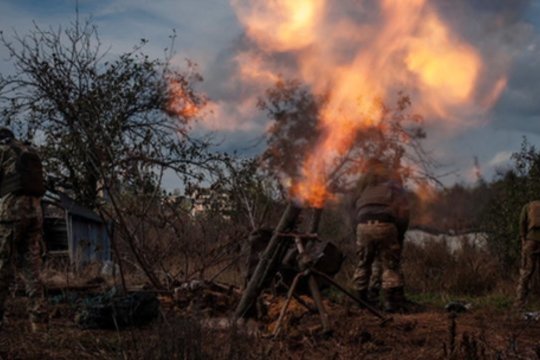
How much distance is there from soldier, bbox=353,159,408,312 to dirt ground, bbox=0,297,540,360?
0.46 meters

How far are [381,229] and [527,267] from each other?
2.59 meters

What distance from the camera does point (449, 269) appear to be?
14.3m

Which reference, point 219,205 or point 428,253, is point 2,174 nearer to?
point 219,205

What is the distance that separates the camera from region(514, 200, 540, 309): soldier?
408 inches

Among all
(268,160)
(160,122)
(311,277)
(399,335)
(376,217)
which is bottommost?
(399,335)

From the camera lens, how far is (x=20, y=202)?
823cm

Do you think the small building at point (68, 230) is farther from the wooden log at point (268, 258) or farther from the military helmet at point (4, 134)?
the wooden log at point (268, 258)

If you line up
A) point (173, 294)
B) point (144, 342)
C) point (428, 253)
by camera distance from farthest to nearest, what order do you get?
point (428, 253) < point (173, 294) < point (144, 342)

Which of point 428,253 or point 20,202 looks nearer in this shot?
point 20,202

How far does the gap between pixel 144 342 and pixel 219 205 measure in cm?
782

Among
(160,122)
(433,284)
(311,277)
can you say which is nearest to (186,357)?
(311,277)

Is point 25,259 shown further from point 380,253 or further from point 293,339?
point 380,253

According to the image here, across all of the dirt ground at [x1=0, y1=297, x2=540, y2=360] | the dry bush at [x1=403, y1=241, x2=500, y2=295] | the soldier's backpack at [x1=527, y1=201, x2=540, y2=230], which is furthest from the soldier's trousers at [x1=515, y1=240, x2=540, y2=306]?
the dry bush at [x1=403, y1=241, x2=500, y2=295]

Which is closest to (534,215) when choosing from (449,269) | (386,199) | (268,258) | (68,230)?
(386,199)
